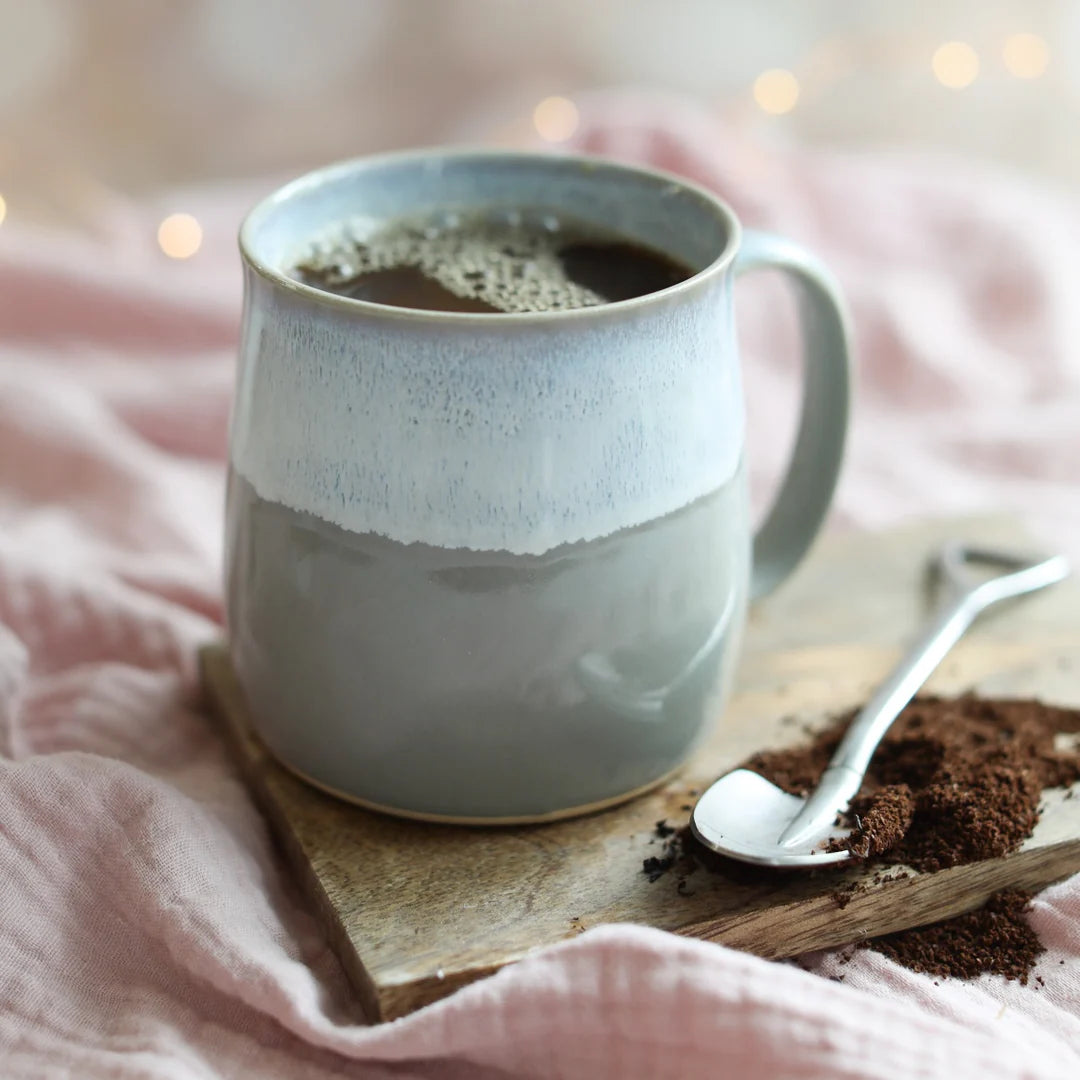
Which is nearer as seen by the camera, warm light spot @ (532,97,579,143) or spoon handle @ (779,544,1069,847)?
spoon handle @ (779,544,1069,847)

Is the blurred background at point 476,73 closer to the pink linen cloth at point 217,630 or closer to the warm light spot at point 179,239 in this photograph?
the pink linen cloth at point 217,630

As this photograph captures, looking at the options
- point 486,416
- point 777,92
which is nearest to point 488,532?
point 486,416

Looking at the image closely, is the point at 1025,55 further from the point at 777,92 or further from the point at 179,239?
the point at 179,239

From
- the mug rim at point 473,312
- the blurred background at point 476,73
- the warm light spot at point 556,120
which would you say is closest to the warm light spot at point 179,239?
the blurred background at point 476,73

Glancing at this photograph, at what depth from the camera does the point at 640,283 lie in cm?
71

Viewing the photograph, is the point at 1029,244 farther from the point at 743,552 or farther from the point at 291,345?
the point at 291,345

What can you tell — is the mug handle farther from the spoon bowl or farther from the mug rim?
the spoon bowl

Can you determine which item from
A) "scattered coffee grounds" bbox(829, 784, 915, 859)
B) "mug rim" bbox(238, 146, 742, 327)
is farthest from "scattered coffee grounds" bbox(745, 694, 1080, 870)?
"mug rim" bbox(238, 146, 742, 327)

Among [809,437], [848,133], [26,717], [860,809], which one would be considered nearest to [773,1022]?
[860,809]

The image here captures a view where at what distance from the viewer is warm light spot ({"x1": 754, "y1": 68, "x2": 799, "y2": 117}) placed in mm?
1579

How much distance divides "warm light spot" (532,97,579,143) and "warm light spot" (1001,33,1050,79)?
0.50m

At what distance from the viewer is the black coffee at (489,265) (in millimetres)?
690

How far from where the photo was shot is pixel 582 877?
65 cm

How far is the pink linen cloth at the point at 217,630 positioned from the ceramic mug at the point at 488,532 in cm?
10
